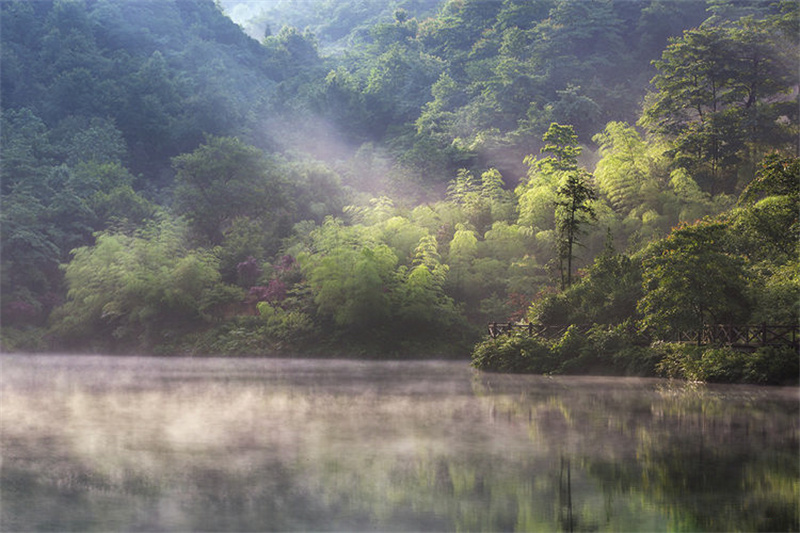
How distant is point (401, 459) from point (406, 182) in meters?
37.5

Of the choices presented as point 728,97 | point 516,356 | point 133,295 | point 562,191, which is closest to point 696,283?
point 516,356

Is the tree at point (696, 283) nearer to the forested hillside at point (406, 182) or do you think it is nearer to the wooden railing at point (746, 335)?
the forested hillside at point (406, 182)

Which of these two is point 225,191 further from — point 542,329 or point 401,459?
point 401,459

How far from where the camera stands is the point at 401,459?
10.1 metres

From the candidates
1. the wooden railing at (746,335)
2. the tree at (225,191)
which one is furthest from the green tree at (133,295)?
the wooden railing at (746,335)

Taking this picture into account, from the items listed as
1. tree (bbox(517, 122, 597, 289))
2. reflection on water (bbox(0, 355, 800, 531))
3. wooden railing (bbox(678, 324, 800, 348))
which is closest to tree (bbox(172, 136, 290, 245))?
tree (bbox(517, 122, 597, 289))

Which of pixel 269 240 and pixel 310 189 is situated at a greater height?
pixel 310 189

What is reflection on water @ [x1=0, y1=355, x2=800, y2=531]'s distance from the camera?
7.39 metres

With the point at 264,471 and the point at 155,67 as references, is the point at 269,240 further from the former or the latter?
the point at 264,471

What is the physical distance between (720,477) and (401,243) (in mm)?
29014

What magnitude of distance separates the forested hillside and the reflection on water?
9.16 metres

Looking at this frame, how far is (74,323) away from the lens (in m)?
38.9

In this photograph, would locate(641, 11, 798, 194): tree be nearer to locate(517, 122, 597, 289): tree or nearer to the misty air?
the misty air

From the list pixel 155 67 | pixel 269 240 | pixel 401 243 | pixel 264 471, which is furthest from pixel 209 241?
pixel 264 471
